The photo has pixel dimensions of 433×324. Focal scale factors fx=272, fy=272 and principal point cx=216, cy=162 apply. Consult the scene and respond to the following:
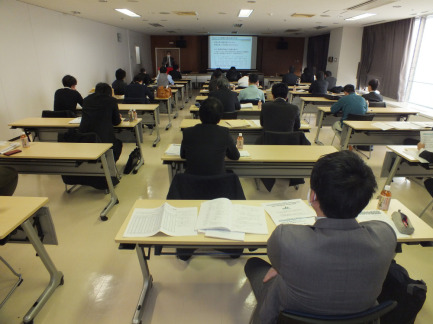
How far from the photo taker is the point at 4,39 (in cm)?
526

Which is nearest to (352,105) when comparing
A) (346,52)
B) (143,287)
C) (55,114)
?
(143,287)

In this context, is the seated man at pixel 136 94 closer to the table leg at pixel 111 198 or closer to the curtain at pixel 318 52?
the table leg at pixel 111 198

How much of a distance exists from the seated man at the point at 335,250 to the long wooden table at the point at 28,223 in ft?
4.93

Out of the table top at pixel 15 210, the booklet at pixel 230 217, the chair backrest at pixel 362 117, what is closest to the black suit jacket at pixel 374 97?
the chair backrest at pixel 362 117

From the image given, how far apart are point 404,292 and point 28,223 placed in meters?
2.21

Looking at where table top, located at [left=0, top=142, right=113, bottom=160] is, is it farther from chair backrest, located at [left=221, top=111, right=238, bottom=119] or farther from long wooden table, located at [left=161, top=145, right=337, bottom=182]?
chair backrest, located at [left=221, top=111, right=238, bottom=119]

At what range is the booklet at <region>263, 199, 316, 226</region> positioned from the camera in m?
1.61

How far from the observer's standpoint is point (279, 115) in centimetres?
335

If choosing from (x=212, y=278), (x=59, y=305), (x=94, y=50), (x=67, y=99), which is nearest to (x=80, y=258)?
(x=59, y=305)

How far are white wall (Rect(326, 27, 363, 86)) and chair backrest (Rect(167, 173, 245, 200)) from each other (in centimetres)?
1074

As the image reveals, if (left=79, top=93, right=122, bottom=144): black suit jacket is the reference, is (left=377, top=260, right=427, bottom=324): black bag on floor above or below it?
below

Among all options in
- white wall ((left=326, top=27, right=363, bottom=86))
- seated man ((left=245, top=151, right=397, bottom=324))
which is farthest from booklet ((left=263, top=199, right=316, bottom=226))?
white wall ((left=326, top=27, right=363, bottom=86))

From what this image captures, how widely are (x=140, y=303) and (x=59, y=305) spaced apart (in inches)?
24.1

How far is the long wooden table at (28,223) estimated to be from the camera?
1.59m
